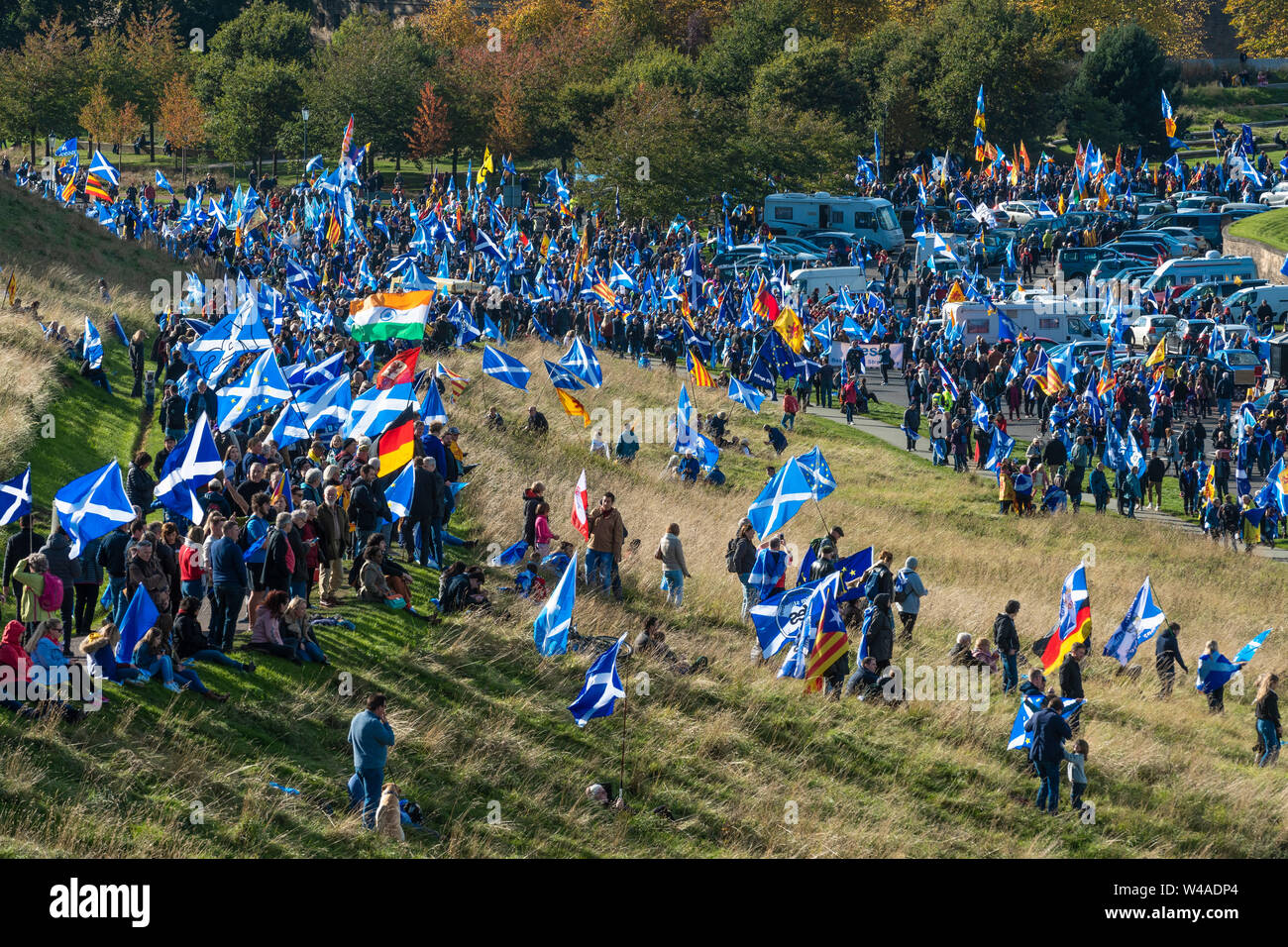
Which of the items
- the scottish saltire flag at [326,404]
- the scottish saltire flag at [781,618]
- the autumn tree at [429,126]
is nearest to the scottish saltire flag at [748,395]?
the scottish saltire flag at [326,404]

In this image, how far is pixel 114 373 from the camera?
33188 mm

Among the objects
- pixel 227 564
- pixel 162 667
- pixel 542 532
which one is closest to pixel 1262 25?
pixel 542 532

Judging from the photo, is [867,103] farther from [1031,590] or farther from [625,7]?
[1031,590]

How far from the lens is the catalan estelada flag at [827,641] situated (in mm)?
17344

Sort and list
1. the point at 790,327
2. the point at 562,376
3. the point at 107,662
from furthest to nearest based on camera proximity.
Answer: the point at 790,327 → the point at 562,376 → the point at 107,662

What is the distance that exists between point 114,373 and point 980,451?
754 inches

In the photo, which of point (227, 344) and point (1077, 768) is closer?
point (1077, 768)

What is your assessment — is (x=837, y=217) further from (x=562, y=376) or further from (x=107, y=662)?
(x=107, y=662)

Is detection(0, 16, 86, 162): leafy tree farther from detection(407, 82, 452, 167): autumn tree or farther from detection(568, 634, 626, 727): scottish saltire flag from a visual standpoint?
detection(568, 634, 626, 727): scottish saltire flag

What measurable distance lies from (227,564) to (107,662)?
1760 millimetres

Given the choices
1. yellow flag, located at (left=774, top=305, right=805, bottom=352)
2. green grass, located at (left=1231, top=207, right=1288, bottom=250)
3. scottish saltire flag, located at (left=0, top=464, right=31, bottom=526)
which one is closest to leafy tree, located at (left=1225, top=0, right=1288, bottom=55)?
green grass, located at (left=1231, top=207, right=1288, bottom=250)

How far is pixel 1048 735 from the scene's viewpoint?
15430mm

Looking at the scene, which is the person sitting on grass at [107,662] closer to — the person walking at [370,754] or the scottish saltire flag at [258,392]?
the person walking at [370,754]
